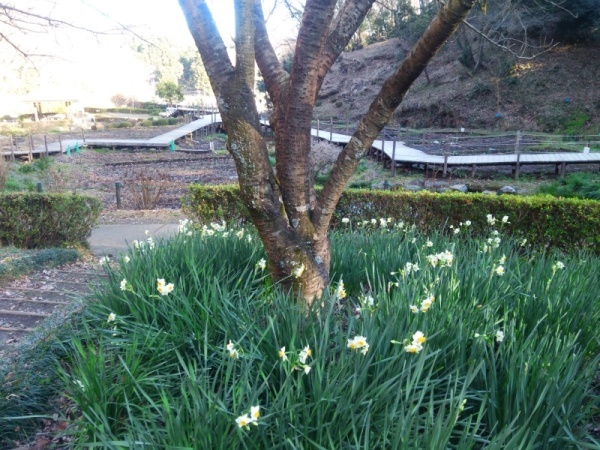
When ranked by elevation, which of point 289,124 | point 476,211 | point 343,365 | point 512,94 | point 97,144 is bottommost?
point 97,144

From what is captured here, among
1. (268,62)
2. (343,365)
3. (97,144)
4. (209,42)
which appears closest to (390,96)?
(268,62)

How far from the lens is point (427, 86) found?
35281 millimetres

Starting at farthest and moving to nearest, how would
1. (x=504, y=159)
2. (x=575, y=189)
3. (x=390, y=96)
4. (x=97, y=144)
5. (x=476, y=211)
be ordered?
(x=97, y=144) < (x=504, y=159) < (x=575, y=189) < (x=476, y=211) < (x=390, y=96)

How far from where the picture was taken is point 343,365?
206cm

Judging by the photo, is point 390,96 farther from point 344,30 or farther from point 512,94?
point 512,94

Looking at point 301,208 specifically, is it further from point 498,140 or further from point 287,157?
point 498,140

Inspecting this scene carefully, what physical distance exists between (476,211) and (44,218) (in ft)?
20.8

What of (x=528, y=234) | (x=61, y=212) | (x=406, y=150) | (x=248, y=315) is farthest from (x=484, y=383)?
(x=406, y=150)

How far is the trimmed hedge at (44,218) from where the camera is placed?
7816 mm

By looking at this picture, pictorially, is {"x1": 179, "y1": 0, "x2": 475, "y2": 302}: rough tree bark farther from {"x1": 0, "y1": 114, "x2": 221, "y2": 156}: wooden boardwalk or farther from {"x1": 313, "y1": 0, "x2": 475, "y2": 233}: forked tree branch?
{"x1": 0, "y1": 114, "x2": 221, "y2": 156}: wooden boardwalk

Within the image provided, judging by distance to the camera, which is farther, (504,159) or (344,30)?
(504,159)

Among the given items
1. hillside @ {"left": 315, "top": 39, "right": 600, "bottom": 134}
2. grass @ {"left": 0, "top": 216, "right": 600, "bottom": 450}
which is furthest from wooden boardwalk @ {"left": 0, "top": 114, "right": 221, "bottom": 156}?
grass @ {"left": 0, "top": 216, "right": 600, "bottom": 450}

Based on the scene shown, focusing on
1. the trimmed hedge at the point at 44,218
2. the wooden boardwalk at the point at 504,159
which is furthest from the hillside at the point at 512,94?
the trimmed hedge at the point at 44,218

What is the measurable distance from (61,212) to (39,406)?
18.1ft
